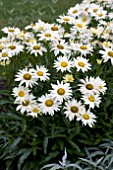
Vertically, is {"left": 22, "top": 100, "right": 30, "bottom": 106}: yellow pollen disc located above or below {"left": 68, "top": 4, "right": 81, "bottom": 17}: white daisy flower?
below

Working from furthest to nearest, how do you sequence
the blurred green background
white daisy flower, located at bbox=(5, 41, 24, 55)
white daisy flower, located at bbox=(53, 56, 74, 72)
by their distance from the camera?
the blurred green background, white daisy flower, located at bbox=(5, 41, 24, 55), white daisy flower, located at bbox=(53, 56, 74, 72)

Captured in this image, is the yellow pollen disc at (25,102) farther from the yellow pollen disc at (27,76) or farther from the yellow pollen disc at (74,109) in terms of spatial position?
the yellow pollen disc at (74,109)

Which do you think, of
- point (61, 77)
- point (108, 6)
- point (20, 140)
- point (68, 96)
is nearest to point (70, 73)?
point (61, 77)

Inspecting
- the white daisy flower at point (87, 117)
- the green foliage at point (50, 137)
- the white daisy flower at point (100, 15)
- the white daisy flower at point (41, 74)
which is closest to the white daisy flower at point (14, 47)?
the green foliage at point (50, 137)

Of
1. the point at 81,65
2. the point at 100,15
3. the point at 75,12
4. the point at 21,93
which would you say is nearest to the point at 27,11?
the point at 75,12

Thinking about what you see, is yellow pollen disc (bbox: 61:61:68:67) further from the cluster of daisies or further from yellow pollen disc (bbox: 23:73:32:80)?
yellow pollen disc (bbox: 23:73:32:80)

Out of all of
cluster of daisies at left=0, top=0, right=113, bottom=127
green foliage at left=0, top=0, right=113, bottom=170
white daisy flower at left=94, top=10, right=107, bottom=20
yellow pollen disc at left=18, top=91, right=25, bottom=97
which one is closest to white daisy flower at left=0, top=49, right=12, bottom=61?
cluster of daisies at left=0, top=0, right=113, bottom=127

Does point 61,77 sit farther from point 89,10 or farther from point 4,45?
point 89,10
